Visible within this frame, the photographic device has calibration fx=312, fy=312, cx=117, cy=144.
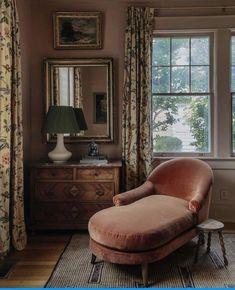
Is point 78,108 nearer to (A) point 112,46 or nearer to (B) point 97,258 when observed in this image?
(A) point 112,46

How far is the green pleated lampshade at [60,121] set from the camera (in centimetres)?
337

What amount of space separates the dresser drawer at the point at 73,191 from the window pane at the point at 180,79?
1.47 meters

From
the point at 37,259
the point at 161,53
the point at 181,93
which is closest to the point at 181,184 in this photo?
the point at 181,93

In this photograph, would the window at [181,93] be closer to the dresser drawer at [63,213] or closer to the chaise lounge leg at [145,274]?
the dresser drawer at [63,213]

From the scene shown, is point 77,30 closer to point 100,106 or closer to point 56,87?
point 56,87

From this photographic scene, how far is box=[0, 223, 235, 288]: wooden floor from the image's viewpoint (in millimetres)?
2412

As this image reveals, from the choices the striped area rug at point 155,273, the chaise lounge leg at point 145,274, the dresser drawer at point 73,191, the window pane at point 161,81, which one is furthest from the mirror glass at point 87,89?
the chaise lounge leg at point 145,274

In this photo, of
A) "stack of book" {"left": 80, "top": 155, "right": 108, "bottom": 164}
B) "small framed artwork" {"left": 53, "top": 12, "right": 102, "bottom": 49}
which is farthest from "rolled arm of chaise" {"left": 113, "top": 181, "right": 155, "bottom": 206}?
"small framed artwork" {"left": 53, "top": 12, "right": 102, "bottom": 49}

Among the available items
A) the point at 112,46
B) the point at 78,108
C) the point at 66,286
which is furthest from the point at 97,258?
the point at 112,46

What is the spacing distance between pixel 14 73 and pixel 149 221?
1.86 metres

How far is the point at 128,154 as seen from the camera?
12.1ft

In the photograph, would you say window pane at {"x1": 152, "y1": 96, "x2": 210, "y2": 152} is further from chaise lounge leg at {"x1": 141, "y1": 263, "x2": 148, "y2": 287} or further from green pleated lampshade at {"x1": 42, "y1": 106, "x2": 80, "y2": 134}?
chaise lounge leg at {"x1": 141, "y1": 263, "x2": 148, "y2": 287}

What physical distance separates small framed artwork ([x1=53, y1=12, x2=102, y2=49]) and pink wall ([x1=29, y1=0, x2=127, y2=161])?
2.8 inches

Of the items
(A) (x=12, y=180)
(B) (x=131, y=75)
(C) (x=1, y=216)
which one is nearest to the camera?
(C) (x=1, y=216)
